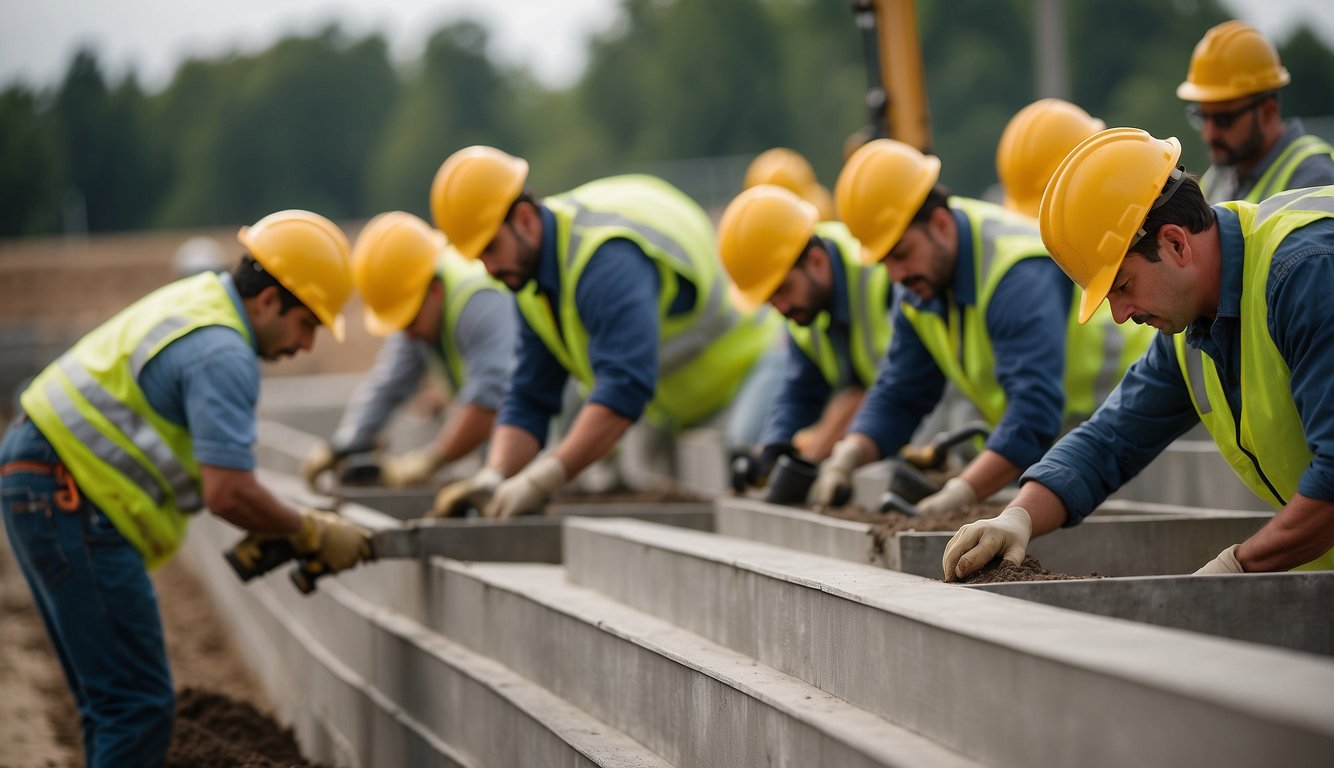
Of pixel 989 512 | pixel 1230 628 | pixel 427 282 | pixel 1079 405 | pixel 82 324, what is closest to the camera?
pixel 1230 628

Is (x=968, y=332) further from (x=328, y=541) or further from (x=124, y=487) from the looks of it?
(x=124, y=487)

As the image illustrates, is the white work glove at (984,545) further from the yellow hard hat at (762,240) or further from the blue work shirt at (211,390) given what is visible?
the yellow hard hat at (762,240)

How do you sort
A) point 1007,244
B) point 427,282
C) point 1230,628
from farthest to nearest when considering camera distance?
point 427,282, point 1007,244, point 1230,628

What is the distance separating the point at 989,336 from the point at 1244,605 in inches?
90.4

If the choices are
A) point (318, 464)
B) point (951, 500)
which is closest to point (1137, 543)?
point (951, 500)

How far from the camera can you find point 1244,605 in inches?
127

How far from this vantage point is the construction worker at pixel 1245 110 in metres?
5.95

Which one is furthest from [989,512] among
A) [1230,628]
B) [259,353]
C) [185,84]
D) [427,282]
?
[185,84]

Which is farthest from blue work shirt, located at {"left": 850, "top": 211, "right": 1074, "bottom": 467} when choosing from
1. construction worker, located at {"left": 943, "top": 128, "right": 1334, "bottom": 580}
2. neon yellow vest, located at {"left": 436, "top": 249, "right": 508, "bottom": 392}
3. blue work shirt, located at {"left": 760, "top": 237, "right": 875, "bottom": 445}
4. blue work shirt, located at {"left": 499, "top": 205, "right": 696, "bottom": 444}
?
neon yellow vest, located at {"left": 436, "top": 249, "right": 508, "bottom": 392}

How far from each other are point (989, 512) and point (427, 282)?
4121mm

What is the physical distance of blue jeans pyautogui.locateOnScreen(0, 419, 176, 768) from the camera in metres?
5.20

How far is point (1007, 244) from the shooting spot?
17.7 ft

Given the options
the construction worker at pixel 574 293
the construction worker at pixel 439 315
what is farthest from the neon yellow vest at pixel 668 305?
the construction worker at pixel 439 315

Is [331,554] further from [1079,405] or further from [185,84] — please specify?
[185,84]
